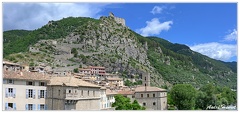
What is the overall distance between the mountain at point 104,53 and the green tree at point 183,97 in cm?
3264

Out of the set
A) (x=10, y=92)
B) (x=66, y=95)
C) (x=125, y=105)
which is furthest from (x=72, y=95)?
(x=125, y=105)

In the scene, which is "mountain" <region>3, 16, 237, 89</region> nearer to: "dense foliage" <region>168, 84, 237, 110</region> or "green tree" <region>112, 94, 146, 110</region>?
"dense foliage" <region>168, 84, 237, 110</region>

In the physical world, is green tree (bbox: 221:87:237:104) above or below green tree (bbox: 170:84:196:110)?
below

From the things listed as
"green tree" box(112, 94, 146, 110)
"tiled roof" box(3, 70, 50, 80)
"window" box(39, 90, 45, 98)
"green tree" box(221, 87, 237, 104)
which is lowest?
"green tree" box(221, 87, 237, 104)

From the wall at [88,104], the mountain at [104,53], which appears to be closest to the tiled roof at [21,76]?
the wall at [88,104]

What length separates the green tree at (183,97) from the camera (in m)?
39.0

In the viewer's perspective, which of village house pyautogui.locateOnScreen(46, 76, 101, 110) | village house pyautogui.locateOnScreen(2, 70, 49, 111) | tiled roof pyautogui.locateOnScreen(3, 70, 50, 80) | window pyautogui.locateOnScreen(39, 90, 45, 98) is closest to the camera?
village house pyautogui.locateOnScreen(2, 70, 49, 111)

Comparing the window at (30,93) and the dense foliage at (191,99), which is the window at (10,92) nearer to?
the window at (30,93)

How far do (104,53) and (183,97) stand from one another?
49286 mm

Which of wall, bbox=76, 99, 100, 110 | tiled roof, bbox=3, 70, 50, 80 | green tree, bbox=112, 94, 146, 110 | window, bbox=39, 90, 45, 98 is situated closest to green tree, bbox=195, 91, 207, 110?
green tree, bbox=112, 94, 146, 110

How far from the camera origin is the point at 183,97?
39.6 meters

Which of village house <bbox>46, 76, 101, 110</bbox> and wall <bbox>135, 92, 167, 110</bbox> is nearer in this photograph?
village house <bbox>46, 76, 101, 110</bbox>

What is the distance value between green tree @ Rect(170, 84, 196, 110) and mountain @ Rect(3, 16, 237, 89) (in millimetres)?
32640

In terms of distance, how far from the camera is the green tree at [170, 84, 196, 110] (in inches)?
1537
